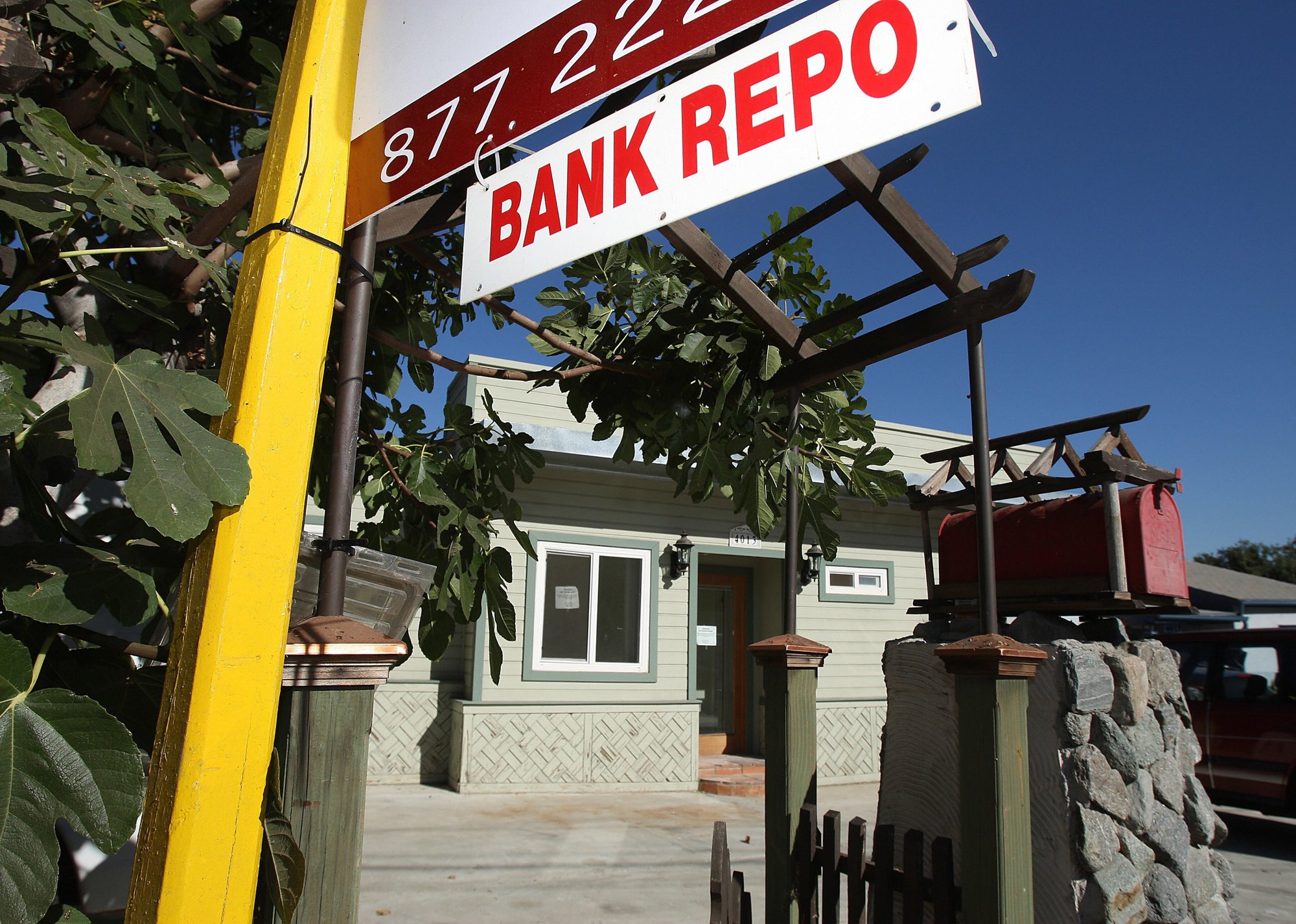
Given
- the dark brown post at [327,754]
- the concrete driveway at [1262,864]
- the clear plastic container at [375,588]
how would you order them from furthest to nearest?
the concrete driveway at [1262,864] < the clear plastic container at [375,588] < the dark brown post at [327,754]

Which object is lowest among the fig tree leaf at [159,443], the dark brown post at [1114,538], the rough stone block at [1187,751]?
the rough stone block at [1187,751]

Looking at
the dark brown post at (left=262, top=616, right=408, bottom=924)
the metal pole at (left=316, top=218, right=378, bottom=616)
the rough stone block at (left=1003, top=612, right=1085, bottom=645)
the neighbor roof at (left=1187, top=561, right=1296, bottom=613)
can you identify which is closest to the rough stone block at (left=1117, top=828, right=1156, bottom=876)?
the rough stone block at (left=1003, top=612, right=1085, bottom=645)

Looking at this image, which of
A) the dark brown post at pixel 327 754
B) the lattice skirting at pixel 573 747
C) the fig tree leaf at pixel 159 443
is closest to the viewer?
the fig tree leaf at pixel 159 443

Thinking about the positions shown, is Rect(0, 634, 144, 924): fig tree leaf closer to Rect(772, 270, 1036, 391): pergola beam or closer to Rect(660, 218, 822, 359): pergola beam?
Rect(660, 218, 822, 359): pergola beam

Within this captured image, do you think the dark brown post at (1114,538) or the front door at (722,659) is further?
the front door at (722,659)

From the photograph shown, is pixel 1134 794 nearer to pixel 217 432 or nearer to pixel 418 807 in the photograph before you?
pixel 217 432

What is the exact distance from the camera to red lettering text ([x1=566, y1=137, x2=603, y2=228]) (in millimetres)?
1562

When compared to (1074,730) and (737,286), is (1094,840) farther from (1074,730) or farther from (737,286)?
(737,286)

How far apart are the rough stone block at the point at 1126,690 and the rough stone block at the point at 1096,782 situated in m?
0.34

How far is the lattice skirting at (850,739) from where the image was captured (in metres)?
10.7

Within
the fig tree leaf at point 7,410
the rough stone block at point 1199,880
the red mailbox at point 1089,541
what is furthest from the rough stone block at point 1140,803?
the fig tree leaf at point 7,410

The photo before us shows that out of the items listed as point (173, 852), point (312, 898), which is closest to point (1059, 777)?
point (312, 898)

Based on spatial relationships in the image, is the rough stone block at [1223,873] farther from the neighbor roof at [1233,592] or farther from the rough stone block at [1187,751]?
the neighbor roof at [1233,592]

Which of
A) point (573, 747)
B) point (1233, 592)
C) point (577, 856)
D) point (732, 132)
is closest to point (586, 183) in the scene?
point (732, 132)
